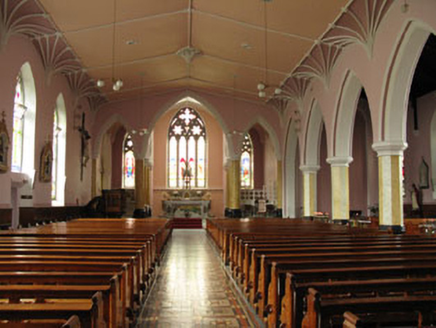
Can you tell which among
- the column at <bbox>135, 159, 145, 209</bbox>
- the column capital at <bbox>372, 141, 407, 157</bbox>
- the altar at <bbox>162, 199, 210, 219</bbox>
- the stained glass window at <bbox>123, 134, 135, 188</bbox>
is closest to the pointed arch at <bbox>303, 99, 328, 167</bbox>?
the column capital at <bbox>372, 141, 407, 157</bbox>

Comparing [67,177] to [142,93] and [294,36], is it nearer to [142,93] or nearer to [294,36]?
[142,93]

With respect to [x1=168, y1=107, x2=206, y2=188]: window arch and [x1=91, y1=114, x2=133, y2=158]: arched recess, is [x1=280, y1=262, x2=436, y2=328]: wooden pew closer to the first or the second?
[x1=91, y1=114, x2=133, y2=158]: arched recess

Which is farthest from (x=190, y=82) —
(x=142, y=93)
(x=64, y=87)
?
(x=64, y=87)

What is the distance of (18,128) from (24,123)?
35 cm

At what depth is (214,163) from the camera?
87.3ft

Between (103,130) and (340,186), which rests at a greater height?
(103,130)

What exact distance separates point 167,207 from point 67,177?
756 cm

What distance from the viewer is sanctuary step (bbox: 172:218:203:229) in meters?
22.0

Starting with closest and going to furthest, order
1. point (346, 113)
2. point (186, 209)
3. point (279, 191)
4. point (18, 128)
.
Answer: point (18, 128), point (346, 113), point (279, 191), point (186, 209)

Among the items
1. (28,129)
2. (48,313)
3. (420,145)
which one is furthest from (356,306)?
(420,145)

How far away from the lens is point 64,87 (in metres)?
16.3

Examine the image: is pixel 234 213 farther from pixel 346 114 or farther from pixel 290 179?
pixel 346 114

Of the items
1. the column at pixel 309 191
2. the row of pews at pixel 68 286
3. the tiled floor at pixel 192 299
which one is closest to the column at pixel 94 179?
the column at pixel 309 191

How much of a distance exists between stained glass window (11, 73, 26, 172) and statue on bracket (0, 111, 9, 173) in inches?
55.5
